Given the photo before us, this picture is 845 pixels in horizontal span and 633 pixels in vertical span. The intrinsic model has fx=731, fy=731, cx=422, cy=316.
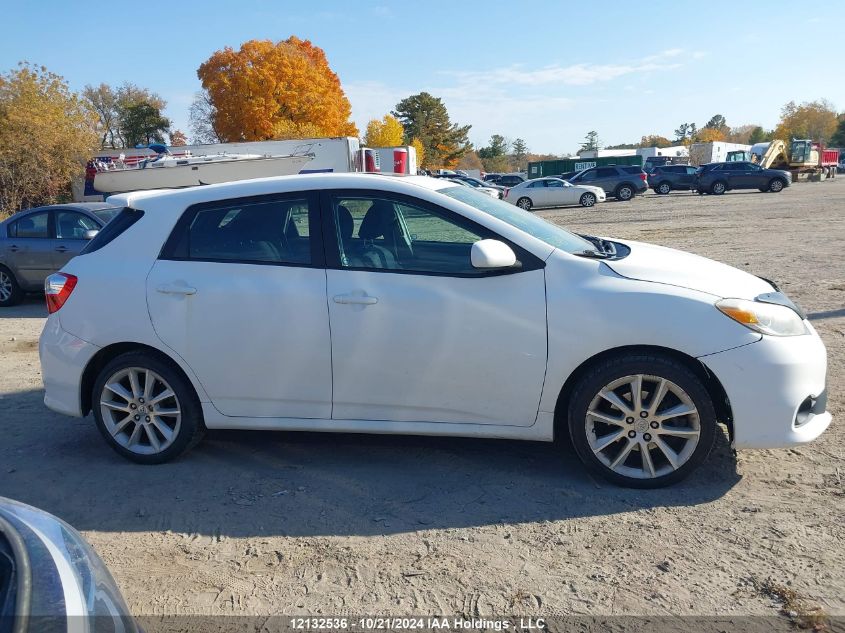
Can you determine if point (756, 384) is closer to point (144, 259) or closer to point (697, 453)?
point (697, 453)

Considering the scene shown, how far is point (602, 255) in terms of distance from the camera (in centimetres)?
436

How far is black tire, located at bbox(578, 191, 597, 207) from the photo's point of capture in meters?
33.8

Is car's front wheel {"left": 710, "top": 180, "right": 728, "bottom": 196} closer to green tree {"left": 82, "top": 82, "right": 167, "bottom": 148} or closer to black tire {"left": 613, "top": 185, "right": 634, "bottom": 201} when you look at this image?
black tire {"left": 613, "top": 185, "right": 634, "bottom": 201}

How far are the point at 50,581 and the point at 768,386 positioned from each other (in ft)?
11.2

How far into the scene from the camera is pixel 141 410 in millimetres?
4672

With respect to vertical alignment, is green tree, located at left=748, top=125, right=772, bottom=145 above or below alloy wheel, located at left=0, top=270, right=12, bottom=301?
above

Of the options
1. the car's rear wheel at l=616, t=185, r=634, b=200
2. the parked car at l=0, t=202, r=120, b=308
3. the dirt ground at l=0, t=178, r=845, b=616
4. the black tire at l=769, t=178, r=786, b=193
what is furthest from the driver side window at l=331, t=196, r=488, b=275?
the black tire at l=769, t=178, r=786, b=193

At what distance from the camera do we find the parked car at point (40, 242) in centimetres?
1109

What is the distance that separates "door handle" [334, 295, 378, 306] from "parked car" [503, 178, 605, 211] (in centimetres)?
2988

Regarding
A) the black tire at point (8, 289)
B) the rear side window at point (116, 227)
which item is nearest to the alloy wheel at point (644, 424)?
the rear side window at point (116, 227)

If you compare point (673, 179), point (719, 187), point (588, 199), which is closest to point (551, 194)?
point (588, 199)

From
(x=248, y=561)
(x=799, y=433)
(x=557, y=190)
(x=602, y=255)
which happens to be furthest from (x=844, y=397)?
(x=557, y=190)

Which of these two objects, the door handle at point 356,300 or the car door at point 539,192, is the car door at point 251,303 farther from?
the car door at point 539,192

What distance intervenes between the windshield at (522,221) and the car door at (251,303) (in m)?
0.94
